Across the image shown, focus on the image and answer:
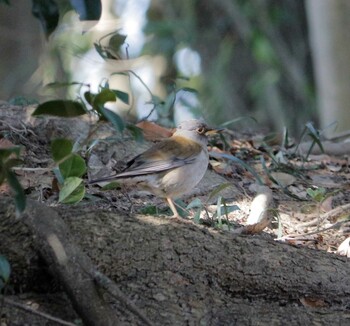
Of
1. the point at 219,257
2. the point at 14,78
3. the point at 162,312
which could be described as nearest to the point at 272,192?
the point at 219,257

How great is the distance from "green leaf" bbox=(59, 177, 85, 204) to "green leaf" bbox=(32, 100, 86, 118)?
3.07 feet

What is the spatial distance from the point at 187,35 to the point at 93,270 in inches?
536

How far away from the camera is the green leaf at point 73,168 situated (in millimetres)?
3994

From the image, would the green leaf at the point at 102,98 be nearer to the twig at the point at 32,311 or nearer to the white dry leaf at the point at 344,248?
the twig at the point at 32,311

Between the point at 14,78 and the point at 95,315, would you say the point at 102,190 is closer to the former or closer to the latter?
the point at 95,315

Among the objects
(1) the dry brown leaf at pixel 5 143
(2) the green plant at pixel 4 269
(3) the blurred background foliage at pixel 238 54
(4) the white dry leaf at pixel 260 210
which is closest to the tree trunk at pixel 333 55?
(3) the blurred background foliage at pixel 238 54

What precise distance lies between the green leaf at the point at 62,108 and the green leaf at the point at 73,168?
0.94 metres

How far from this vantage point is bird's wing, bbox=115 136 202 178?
455cm

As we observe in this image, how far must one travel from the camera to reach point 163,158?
15.5ft

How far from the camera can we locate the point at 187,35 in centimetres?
1639

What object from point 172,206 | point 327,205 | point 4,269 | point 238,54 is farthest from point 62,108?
point 238,54

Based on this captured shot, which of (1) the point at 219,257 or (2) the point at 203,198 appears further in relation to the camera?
(2) the point at 203,198

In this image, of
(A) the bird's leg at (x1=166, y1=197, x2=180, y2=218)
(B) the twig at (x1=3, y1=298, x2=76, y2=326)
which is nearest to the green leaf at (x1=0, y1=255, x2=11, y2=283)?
(B) the twig at (x1=3, y1=298, x2=76, y2=326)

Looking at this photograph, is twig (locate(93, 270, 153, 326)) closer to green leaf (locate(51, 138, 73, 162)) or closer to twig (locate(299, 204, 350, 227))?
green leaf (locate(51, 138, 73, 162))
